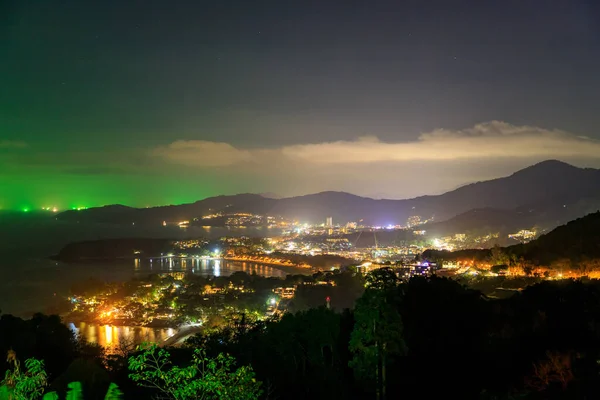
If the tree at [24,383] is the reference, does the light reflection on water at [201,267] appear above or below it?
below

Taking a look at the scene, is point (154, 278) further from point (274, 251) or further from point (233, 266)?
point (274, 251)

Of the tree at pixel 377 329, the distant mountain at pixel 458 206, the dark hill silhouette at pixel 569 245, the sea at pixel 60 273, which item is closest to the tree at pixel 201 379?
the tree at pixel 377 329

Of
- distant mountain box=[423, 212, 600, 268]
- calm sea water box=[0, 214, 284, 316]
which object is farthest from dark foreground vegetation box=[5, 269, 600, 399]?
calm sea water box=[0, 214, 284, 316]

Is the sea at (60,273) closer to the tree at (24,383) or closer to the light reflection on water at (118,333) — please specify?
the light reflection on water at (118,333)

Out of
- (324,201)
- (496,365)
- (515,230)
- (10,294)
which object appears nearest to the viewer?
(496,365)

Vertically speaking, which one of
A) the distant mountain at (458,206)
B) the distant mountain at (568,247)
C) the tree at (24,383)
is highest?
the distant mountain at (458,206)

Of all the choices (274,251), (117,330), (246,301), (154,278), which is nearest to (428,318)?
(246,301)

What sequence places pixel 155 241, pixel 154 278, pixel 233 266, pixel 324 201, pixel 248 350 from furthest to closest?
1. pixel 324 201
2. pixel 155 241
3. pixel 233 266
4. pixel 154 278
5. pixel 248 350

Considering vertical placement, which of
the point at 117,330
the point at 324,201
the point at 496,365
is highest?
the point at 324,201
